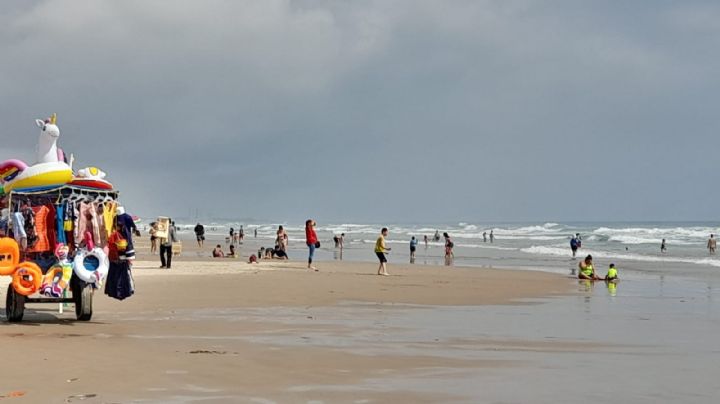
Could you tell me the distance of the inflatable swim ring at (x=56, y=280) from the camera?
1240cm

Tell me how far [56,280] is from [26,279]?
1.55 feet

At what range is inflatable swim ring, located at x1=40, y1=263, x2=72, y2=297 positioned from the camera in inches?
488

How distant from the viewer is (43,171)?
12.6 m

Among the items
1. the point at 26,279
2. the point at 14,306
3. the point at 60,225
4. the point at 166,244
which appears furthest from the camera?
the point at 166,244

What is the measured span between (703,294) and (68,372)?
58.8ft

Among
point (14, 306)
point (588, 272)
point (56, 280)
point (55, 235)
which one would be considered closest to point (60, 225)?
point (55, 235)

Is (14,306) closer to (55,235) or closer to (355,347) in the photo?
(55,235)

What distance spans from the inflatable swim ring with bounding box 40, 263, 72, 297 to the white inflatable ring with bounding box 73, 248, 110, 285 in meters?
0.22

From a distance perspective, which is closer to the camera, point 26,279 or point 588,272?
point 26,279

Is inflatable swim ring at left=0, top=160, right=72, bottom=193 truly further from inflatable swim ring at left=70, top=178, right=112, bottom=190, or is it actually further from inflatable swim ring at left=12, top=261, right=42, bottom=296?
inflatable swim ring at left=12, top=261, right=42, bottom=296

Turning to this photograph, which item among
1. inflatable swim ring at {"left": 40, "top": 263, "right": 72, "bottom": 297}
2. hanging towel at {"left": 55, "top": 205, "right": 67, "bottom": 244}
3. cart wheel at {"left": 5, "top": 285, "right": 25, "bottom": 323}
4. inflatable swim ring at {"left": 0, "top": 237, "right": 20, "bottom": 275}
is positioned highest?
hanging towel at {"left": 55, "top": 205, "right": 67, "bottom": 244}

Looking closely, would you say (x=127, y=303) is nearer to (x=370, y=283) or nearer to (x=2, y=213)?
(x=2, y=213)

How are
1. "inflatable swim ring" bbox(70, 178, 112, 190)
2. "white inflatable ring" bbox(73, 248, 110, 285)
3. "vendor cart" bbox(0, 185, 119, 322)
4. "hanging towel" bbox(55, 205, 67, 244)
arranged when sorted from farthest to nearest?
1. "inflatable swim ring" bbox(70, 178, 112, 190)
2. "hanging towel" bbox(55, 205, 67, 244)
3. "vendor cart" bbox(0, 185, 119, 322)
4. "white inflatable ring" bbox(73, 248, 110, 285)

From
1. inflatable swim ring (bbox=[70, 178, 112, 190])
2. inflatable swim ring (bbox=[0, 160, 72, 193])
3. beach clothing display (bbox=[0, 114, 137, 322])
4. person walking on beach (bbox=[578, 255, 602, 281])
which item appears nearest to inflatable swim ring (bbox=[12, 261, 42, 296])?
beach clothing display (bbox=[0, 114, 137, 322])
